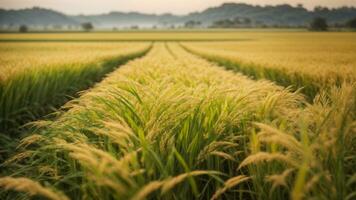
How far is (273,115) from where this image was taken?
2834mm

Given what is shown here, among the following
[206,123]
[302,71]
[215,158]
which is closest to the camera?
[215,158]

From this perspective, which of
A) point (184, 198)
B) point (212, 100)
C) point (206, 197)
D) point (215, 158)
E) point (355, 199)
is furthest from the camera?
point (212, 100)

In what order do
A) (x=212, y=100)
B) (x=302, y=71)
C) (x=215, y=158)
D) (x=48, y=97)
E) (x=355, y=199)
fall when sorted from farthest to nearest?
1. (x=302, y=71)
2. (x=48, y=97)
3. (x=212, y=100)
4. (x=215, y=158)
5. (x=355, y=199)

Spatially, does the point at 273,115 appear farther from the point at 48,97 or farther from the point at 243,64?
the point at 243,64

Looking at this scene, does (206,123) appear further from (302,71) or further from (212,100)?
(302,71)

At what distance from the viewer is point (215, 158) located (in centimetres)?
258

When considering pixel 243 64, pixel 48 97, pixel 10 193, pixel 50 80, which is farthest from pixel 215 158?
pixel 243 64

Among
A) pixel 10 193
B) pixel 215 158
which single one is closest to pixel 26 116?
pixel 10 193

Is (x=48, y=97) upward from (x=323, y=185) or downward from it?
downward

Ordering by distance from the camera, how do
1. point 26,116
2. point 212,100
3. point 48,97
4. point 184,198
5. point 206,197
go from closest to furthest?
point 184,198
point 206,197
point 212,100
point 26,116
point 48,97

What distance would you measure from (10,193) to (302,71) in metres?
6.89

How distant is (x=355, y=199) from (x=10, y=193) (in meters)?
2.38

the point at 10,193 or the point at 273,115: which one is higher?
the point at 273,115

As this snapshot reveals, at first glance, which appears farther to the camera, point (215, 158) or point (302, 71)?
point (302, 71)
